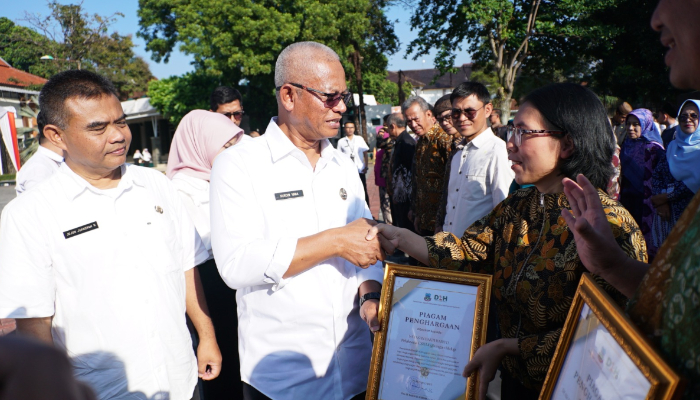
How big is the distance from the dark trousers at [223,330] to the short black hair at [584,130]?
2.59 metres

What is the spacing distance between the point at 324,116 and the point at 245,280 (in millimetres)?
887

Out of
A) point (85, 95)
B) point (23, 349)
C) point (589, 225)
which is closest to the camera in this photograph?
point (23, 349)

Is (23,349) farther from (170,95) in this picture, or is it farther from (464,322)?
(170,95)

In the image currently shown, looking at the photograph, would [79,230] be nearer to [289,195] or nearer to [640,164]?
[289,195]

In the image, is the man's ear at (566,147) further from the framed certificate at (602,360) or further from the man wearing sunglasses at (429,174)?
the man wearing sunglasses at (429,174)

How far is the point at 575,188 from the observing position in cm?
182

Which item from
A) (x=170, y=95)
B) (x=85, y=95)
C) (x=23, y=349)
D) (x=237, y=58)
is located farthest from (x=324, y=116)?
(x=170, y=95)

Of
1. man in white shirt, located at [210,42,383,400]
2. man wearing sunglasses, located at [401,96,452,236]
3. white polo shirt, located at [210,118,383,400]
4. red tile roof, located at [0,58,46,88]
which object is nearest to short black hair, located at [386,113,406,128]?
man wearing sunglasses, located at [401,96,452,236]

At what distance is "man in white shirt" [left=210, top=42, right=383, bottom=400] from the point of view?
2143 millimetres

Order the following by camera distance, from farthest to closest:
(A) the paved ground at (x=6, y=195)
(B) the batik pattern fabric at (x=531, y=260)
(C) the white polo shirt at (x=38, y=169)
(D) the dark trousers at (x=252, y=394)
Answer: (A) the paved ground at (x=6, y=195) < (C) the white polo shirt at (x=38, y=169) < (D) the dark trousers at (x=252, y=394) < (B) the batik pattern fabric at (x=531, y=260)

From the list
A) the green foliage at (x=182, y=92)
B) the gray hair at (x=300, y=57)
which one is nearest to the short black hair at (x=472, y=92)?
the gray hair at (x=300, y=57)

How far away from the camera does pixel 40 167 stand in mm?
3975

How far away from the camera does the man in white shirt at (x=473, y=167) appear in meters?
4.36

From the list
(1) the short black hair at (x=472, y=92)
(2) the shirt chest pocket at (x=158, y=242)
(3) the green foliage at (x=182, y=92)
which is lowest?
(3) the green foliage at (x=182, y=92)
